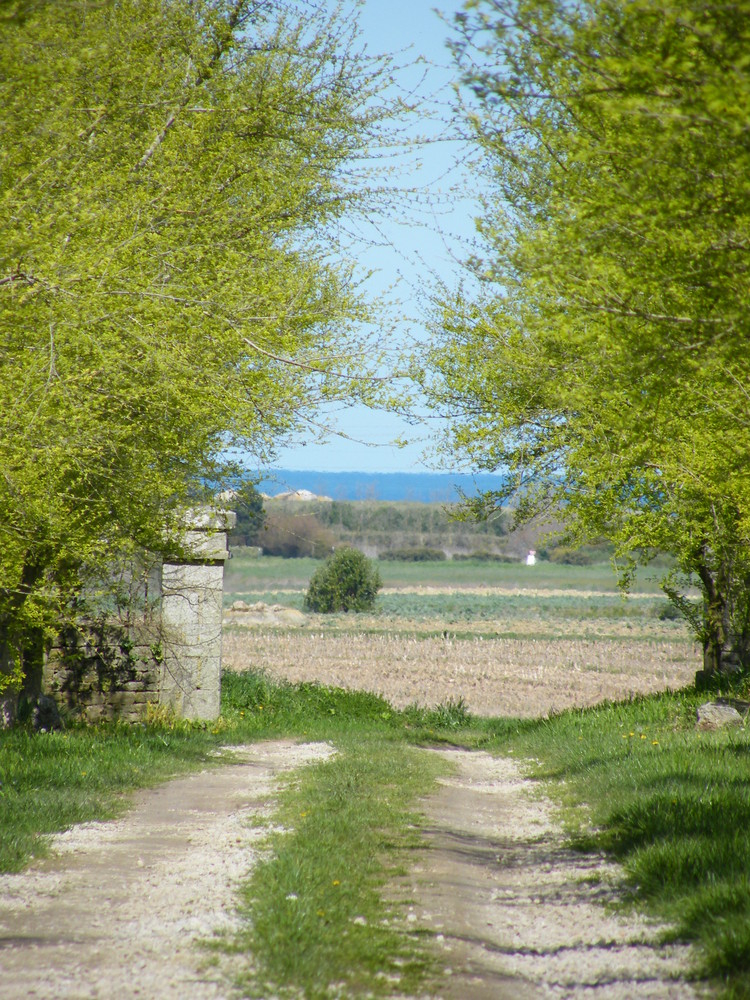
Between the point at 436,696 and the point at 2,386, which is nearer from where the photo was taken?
the point at 2,386

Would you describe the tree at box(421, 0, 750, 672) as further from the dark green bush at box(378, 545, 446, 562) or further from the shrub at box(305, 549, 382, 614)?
the dark green bush at box(378, 545, 446, 562)

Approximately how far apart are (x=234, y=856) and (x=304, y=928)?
1.53 meters

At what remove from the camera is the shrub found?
50688 millimetres

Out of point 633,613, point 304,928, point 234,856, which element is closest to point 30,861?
point 234,856

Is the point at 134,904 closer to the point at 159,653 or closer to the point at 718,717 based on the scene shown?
the point at 718,717

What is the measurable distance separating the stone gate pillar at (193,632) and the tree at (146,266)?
2.41m

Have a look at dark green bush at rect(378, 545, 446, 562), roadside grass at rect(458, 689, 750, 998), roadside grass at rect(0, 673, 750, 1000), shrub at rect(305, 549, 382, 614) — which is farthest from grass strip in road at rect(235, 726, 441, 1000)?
dark green bush at rect(378, 545, 446, 562)

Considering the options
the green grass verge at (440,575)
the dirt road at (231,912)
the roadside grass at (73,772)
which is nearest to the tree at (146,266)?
the roadside grass at (73,772)

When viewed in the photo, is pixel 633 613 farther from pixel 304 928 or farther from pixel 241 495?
pixel 304 928

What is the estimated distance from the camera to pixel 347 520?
94.8 m

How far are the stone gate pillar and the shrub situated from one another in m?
36.7

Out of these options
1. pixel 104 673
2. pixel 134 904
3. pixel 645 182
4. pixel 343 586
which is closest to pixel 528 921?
pixel 134 904

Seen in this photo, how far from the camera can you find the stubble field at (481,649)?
2284 cm

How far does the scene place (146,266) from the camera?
26.7ft
